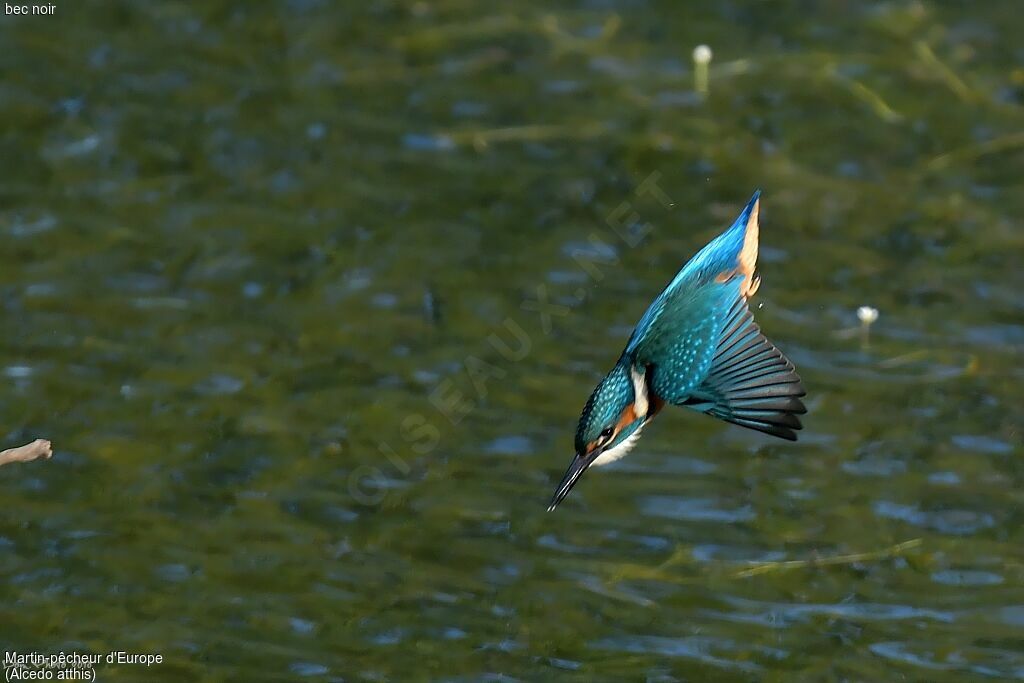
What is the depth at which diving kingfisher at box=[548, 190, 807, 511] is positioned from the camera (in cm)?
487

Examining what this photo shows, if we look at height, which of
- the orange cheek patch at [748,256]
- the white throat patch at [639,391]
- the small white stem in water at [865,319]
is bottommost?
the small white stem in water at [865,319]

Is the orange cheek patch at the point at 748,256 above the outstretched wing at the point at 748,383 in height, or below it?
above

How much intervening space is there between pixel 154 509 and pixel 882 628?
2.26 metres

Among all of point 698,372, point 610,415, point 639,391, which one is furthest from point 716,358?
point 610,415

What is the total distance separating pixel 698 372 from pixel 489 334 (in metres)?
2.29

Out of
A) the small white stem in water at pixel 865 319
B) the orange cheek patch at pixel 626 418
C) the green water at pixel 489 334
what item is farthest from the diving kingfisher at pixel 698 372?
the small white stem in water at pixel 865 319

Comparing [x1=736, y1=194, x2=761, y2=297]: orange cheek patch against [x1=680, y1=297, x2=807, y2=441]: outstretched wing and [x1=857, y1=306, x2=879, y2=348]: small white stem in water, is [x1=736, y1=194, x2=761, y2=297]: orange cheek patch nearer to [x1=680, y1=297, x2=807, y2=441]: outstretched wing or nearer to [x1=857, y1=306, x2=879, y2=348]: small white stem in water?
[x1=680, y1=297, x2=807, y2=441]: outstretched wing

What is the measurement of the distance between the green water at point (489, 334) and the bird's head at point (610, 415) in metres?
0.84

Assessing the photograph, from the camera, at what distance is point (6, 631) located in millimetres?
5648

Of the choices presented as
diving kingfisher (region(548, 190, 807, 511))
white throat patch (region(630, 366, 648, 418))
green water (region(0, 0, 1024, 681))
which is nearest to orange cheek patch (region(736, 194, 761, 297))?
diving kingfisher (region(548, 190, 807, 511))

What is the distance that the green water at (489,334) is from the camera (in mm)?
5809

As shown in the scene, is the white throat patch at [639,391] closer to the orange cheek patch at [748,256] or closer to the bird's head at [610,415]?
the bird's head at [610,415]

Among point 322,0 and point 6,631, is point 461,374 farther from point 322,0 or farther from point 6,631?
point 322,0

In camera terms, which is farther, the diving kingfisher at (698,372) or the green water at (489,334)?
the green water at (489,334)
